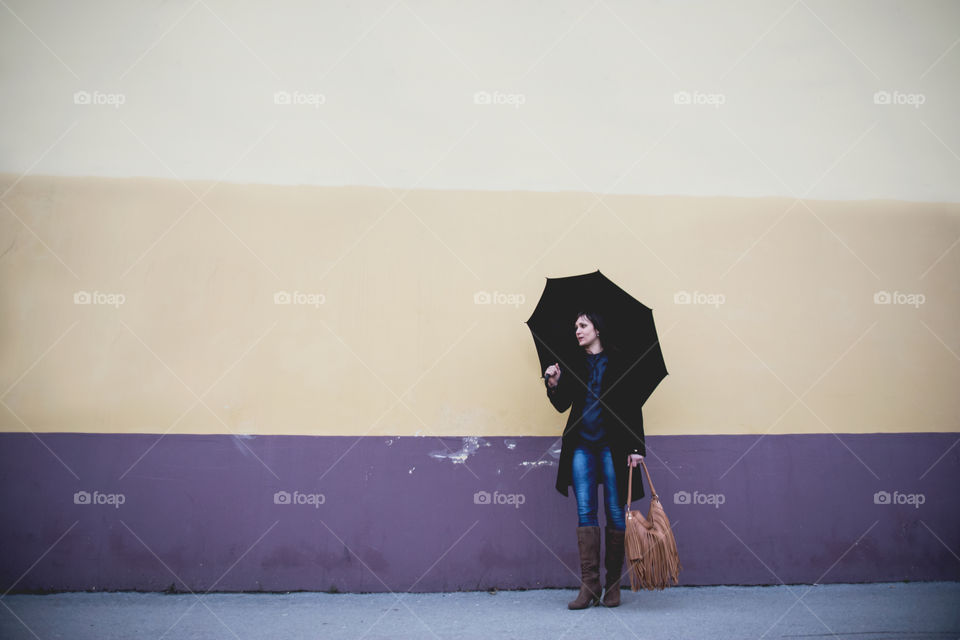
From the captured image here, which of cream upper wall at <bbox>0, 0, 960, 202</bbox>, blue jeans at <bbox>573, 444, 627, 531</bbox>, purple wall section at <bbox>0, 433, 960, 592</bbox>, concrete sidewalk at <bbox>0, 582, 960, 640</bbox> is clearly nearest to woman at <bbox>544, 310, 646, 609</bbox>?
blue jeans at <bbox>573, 444, 627, 531</bbox>

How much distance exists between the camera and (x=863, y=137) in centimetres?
550

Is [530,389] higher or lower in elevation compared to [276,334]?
lower

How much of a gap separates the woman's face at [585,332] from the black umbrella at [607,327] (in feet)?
0.20

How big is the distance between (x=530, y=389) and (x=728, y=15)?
10.9 feet

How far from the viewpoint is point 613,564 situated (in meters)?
4.46

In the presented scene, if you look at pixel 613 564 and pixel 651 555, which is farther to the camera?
pixel 613 564

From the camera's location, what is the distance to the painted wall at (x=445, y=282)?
15.8ft

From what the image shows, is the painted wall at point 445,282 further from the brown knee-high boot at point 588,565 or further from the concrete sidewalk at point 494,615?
the brown knee-high boot at point 588,565

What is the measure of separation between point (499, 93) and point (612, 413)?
2.51m

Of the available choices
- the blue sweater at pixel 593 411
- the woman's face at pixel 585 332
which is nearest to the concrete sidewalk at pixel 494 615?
the blue sweater at pixel 593 411

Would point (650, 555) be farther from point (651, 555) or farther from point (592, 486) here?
point (592, 486)

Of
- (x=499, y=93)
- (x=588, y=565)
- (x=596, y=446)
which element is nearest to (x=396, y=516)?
(x=588, y=565)

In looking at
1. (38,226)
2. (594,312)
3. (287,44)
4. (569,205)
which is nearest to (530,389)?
(594,312)

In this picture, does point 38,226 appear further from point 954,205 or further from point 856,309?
point 954,205
